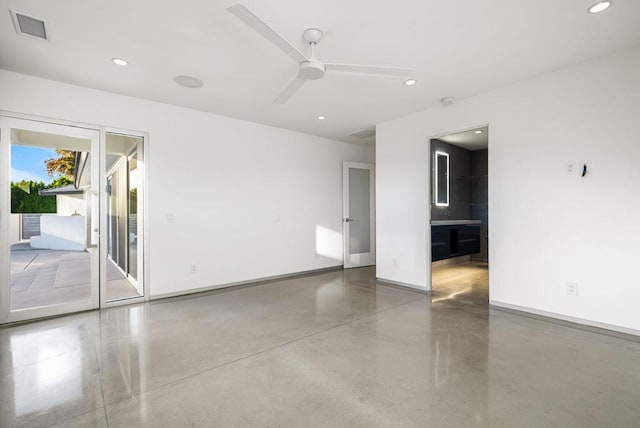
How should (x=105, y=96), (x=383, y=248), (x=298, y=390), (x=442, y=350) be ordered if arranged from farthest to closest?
(x=383, y=248)
(x=105, y=96)
(x=442, y=350)
(x=298, y=390)

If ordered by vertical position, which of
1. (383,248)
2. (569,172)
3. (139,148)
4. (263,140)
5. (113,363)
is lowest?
(113,363)

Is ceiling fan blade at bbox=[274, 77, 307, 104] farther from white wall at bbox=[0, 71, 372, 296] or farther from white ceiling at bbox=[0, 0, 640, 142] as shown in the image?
white wall at bbox=[0, 71, 372, 296]

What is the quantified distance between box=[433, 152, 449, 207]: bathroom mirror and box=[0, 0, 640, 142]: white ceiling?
2.05 m

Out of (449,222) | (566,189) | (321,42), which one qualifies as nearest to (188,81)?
(321,42)

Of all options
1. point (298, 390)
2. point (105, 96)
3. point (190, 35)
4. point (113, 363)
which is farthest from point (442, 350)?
point (105, 96)

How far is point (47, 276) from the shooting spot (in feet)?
11.5

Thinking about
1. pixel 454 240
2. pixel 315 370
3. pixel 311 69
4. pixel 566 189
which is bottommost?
pixel 315 370

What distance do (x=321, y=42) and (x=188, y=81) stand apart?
174cm

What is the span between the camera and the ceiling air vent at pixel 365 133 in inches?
220

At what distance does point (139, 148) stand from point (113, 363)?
2.97 m

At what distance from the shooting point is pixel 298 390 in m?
2.02

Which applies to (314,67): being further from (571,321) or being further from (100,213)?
(571,321)

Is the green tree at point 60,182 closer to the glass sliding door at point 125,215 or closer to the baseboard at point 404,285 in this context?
the glass sliding door at point 125,215

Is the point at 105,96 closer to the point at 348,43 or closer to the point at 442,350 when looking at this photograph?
the point at 348,43
